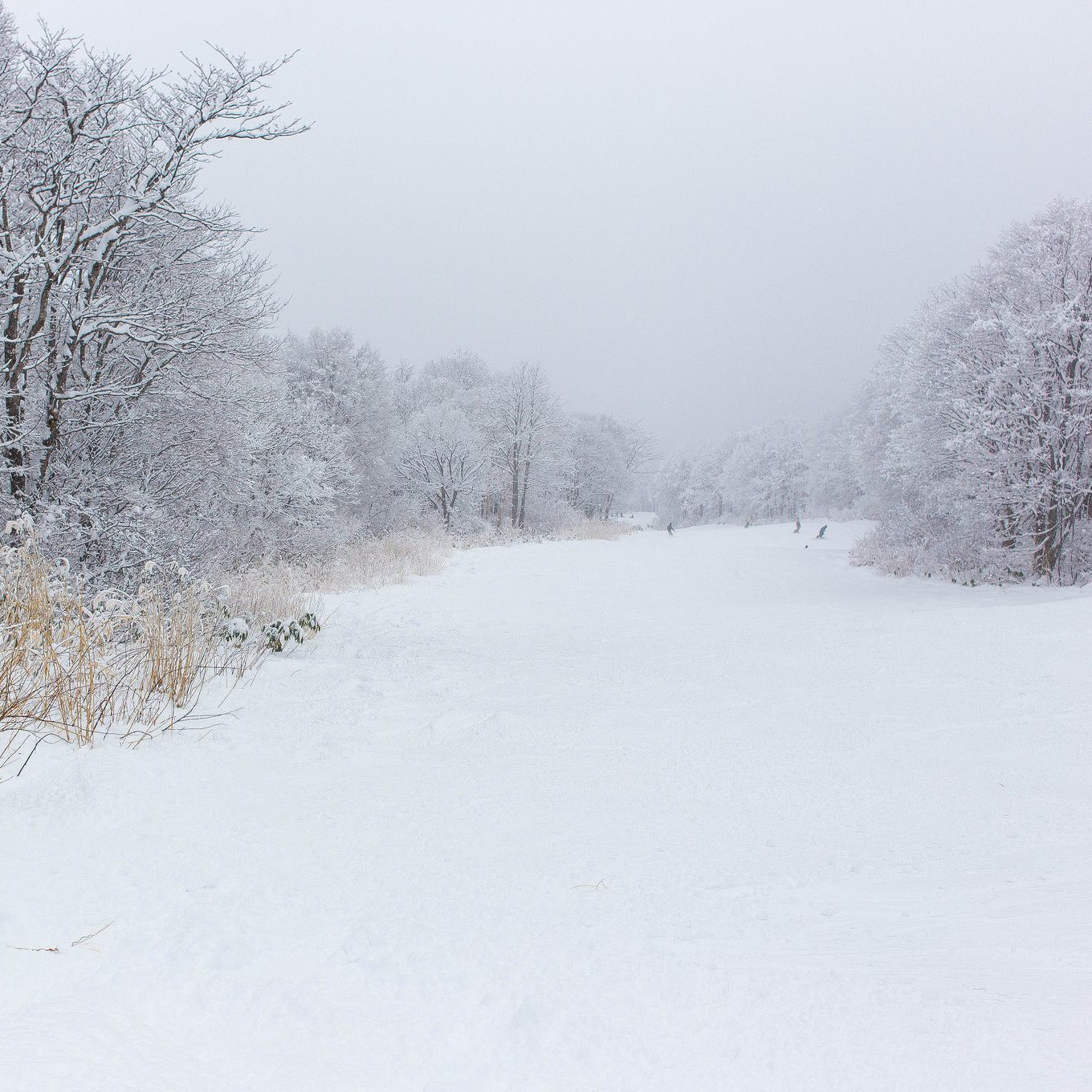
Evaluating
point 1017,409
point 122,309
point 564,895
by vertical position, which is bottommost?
point 564,895

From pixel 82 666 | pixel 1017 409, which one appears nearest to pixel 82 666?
pixel 82 666

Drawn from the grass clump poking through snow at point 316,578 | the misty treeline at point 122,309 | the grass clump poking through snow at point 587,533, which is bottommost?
the grass clump poking through snow at point 316,578

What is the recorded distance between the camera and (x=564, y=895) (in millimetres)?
1807

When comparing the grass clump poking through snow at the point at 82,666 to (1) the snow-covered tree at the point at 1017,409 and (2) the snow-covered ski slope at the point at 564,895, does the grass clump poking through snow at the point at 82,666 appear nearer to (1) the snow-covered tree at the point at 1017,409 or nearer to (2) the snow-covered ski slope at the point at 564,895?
(2) the snow-covered ski slope at the point at 564,895

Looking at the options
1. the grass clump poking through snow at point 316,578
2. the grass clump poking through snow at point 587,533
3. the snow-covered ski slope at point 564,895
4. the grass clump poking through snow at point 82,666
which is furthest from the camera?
the grass clump poking through snow at point 587,533

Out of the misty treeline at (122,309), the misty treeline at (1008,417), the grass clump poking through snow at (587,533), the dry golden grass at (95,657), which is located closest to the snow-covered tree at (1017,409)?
the misty treeline at (1008,417)

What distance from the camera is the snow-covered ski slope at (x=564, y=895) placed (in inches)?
46.4

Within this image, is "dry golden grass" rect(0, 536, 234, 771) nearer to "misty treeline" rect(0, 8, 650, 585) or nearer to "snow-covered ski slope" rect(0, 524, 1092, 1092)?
"snow-covered ski slope" rect(0, 524, 1092, 1092)

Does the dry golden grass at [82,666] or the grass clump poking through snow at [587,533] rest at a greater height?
the grass clump poking through snow at [587,533]

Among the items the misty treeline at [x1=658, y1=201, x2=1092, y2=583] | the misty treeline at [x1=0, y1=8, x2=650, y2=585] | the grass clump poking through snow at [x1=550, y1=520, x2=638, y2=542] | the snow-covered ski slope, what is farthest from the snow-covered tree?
the grass clump poking through snow at [x1=550, y1=520, x2=638, y2=542]

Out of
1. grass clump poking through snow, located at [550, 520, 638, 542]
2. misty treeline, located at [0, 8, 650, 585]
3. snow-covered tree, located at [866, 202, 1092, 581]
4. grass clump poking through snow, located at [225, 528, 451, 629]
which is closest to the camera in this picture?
misty treeline, located at [0, 8, 650, 585]

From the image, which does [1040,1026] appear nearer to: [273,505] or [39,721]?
[39,721]

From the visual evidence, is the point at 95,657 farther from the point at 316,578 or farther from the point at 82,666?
the point at 316,578

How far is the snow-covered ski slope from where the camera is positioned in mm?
1179
